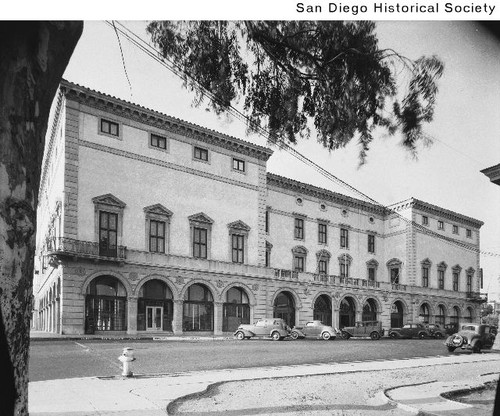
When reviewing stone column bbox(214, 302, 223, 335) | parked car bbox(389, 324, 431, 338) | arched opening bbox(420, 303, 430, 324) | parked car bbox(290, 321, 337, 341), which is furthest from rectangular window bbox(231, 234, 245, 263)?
arched opening bbox(420, 303, 430, 324)

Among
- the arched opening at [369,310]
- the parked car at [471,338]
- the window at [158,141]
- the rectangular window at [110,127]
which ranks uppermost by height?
the rectangular window at [110,127]

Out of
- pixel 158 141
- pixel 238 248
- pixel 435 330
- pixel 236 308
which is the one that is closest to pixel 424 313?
pixel 435 330

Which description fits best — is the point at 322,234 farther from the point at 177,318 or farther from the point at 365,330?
the point at 177,318

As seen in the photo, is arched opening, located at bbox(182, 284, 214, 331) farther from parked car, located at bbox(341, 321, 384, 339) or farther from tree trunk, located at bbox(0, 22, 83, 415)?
tree trunk, located at bbox(0, 22, 83, 415)

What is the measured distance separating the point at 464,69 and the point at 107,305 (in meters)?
12.7

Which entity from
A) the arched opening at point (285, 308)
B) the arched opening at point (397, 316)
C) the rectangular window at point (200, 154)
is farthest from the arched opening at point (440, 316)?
the rectangular window at point (200, 154)

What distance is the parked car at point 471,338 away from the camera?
48.2 feet

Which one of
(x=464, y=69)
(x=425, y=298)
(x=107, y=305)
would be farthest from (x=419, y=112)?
(x=425, y=298)

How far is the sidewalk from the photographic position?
4.70 m

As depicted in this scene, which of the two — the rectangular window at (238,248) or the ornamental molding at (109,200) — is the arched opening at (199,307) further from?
the ornamental molding at (109,200)

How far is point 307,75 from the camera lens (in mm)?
4316

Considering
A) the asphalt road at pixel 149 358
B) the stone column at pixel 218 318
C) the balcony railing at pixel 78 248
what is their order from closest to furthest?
the asphalt road at pixel 149 358
the balcony railing at pixel 78 248
the stone column at pixel 218 318

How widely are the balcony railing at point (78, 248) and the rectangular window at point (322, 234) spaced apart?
470 inches

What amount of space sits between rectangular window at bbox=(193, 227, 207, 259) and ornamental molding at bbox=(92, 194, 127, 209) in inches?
138
